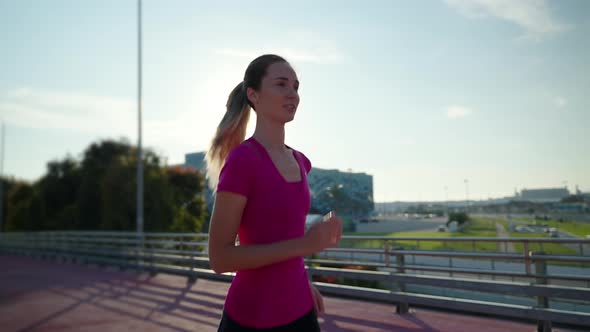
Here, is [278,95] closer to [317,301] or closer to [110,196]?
[317,301]

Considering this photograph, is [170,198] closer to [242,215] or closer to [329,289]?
[329,289]

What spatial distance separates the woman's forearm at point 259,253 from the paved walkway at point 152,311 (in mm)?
5408

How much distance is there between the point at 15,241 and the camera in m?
27.3

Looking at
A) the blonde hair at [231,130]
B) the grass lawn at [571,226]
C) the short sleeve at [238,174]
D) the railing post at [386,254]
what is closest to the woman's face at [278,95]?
the blonde hair at [231,130]

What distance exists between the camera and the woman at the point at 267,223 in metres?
1.46

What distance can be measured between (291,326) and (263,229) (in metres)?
0.36

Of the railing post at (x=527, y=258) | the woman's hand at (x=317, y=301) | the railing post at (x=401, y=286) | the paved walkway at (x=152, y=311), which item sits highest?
the woman's hand at (x=317, y=301)

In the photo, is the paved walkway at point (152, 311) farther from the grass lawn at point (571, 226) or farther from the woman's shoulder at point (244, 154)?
the woman's shoulder at point (244, 154)

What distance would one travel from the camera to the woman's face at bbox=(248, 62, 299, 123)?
1.73 m

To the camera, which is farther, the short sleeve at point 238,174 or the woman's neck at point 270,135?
the woman's neck at point 270,135

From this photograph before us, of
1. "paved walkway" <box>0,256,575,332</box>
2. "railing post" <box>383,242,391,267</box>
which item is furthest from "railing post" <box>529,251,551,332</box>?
"railing post" <box>383,242,391,267</box>

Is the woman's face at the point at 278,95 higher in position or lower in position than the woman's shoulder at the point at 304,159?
higher

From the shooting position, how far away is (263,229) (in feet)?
5.06

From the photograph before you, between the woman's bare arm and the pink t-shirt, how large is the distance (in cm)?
5
